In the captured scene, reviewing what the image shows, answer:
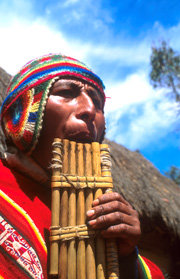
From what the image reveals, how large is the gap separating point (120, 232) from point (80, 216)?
194mm

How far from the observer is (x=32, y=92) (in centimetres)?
154

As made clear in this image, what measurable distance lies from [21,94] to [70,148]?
0.49 m

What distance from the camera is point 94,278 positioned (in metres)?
1.12

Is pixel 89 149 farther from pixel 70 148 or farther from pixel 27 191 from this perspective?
pixel 27 191

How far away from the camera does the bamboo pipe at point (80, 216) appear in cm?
113

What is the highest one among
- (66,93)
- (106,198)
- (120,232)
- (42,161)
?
(66,93)

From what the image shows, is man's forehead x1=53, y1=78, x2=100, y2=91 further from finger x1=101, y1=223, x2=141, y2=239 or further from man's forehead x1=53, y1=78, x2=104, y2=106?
finger x1=101, y1=223, x2=141, y2=239

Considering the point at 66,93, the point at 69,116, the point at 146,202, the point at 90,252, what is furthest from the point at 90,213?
the point at 146,202

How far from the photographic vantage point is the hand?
1146 mm

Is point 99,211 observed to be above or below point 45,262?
above

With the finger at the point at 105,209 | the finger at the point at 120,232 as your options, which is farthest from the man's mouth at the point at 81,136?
the finger at the point at 120,232

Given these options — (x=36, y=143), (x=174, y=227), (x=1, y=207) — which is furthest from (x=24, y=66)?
(x=174, y=227)

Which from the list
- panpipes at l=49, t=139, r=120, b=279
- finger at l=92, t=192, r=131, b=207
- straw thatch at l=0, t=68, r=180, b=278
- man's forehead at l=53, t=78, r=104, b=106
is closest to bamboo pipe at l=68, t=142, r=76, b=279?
panpipes at l=49, t=139, r=120, b=279

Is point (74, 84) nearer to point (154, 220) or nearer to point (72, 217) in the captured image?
point (72, 217)
